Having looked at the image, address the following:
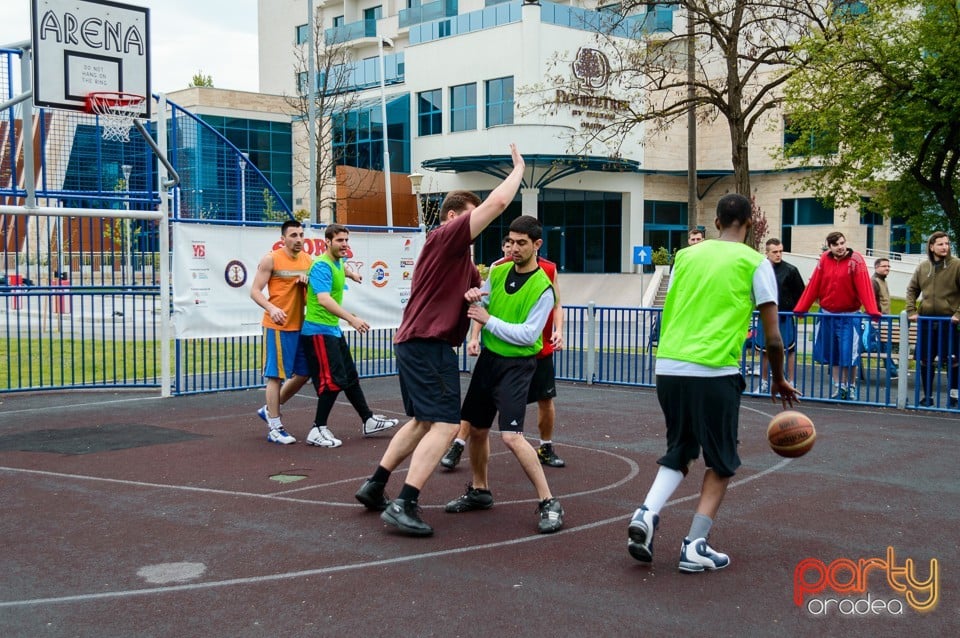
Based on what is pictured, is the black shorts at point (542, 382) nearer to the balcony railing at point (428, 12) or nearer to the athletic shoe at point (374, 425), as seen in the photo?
the athletic shoe at point (374, 425)

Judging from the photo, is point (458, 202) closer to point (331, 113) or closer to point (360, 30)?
point (331, 113)

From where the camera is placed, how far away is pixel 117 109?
37.4 feet

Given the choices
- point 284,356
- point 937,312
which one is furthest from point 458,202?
point 937,312

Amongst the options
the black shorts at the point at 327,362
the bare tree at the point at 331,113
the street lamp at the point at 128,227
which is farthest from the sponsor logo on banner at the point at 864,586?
the bare tree at the point at 331,113

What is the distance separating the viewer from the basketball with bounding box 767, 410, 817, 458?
216 inches

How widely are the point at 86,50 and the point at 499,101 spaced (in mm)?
36382

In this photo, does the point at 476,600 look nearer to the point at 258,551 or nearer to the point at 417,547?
the point at 417,547

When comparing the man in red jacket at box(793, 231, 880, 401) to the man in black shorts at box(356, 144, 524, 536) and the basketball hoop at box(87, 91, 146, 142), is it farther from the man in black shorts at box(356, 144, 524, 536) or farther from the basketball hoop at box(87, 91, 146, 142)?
the basketball hoop at box(87, 91, 146, 142)

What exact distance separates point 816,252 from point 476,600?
1875 inches

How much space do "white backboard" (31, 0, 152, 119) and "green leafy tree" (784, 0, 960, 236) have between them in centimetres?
1484

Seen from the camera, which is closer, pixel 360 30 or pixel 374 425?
pixel 374 425

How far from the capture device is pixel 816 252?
160ft

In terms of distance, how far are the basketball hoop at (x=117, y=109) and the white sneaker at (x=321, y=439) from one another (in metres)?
4.95

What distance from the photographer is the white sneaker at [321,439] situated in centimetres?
901
